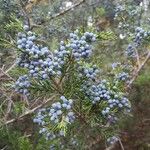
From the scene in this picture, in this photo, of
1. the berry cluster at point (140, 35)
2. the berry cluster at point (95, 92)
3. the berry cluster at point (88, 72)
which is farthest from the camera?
the berry cluster at point (140, 35)

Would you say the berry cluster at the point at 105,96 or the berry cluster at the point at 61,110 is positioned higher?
the berry cluster at the point at 61,110

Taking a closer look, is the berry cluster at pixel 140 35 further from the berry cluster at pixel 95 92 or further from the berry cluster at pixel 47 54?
the berry cluster at pixel 47 54

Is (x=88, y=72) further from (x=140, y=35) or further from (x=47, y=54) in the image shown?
(x=140, y=35)

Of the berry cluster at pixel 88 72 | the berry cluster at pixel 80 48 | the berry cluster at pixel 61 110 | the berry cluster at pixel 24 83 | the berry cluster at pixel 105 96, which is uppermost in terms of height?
the berry cluster at pixel 80 48

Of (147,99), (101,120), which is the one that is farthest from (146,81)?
(101,120)

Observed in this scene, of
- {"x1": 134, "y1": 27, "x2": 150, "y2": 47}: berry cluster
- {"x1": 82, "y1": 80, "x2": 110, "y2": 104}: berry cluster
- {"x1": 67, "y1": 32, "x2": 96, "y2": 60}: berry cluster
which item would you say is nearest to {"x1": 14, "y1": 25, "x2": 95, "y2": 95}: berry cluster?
{"x1": 67, "y1": 32, "x2": 96, "y2": 60}: berry cluster

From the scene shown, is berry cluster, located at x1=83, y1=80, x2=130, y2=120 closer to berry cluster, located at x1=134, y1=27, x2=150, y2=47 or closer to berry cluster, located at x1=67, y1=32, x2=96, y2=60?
berry cluster, located at x1=67, y1=32, x2=96, y2=60

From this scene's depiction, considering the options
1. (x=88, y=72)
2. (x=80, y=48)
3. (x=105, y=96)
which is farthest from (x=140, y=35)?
(x=80, y=48)

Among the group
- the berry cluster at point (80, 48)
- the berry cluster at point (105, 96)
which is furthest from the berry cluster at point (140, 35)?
the berry cluster at point (80, 48)

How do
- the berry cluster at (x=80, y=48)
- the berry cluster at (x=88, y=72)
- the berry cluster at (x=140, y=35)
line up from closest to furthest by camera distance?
1. the berry cluster at (x=80, y=48)
2. the berry cluster at (x=88, y=72)
3. the berry cluster at (x=140, y=35)

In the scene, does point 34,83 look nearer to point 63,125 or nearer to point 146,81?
point 63,125

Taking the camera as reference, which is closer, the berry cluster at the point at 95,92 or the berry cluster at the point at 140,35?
the berry cluster at the point at 95,92
